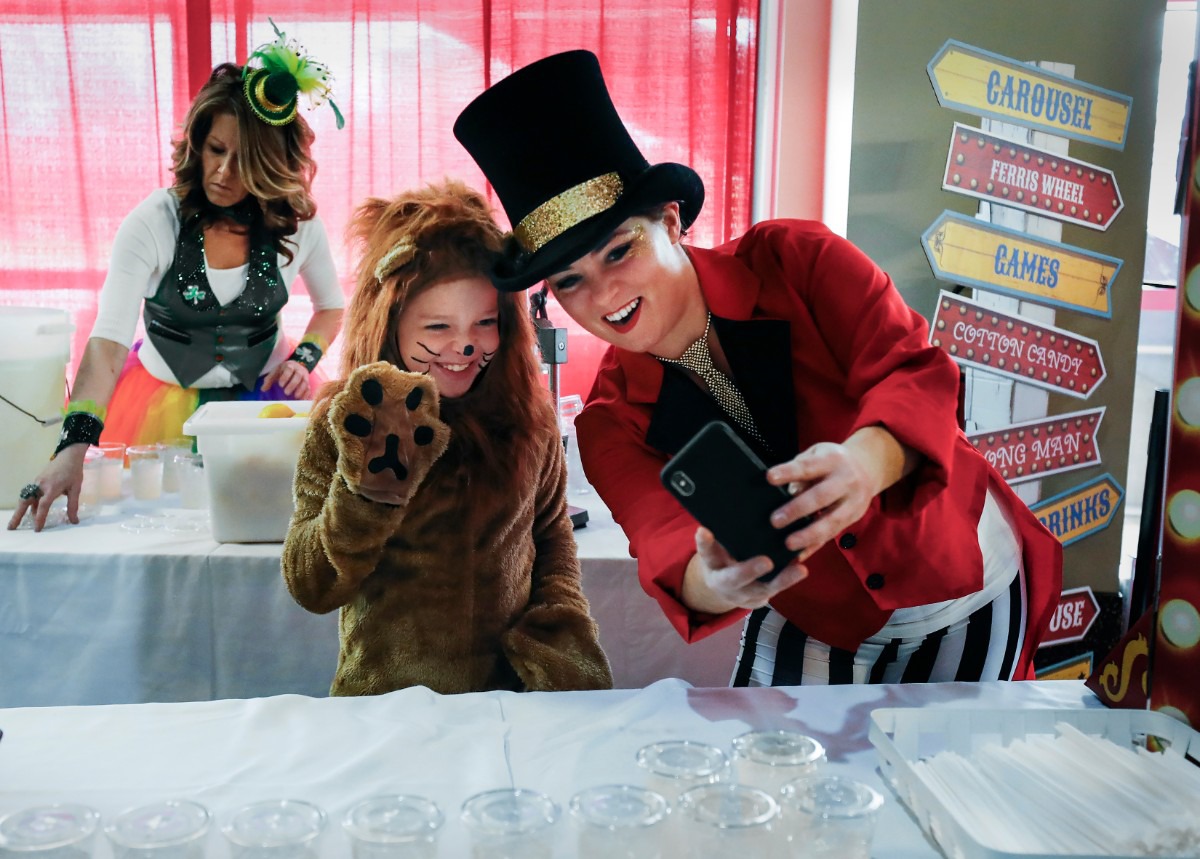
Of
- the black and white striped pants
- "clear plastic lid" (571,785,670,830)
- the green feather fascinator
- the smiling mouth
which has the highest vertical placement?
the green feather fascinator

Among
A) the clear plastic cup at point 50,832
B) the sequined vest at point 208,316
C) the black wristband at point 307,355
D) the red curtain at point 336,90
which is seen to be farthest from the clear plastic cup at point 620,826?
the red curtain at point 336,90

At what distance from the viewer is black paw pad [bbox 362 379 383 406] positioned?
48.2 inches

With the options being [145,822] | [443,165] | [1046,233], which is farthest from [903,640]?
[443,165]

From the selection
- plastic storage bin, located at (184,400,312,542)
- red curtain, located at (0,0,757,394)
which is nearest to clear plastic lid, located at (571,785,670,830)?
plastic storage bin, located at (184,400,312,542)

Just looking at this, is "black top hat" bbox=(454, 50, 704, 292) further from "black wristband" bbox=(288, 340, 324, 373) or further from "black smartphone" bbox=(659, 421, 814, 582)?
"black wristband" bbox=(288, 340, 324, 373)

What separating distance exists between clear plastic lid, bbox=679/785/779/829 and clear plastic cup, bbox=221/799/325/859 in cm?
28

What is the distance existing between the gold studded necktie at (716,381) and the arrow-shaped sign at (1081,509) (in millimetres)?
1900

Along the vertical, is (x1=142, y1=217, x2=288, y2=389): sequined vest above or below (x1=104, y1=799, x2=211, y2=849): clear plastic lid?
above

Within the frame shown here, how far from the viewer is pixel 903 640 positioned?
52.9 inches

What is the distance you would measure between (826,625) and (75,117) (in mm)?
3577

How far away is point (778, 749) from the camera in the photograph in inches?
35.3

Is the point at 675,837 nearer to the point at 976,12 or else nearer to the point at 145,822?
the point at 145,822

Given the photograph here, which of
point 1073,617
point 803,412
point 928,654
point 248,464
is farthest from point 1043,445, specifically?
point 248,464

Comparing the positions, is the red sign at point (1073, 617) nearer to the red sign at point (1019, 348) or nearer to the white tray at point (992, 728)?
the red sign at point (1019, 348)
